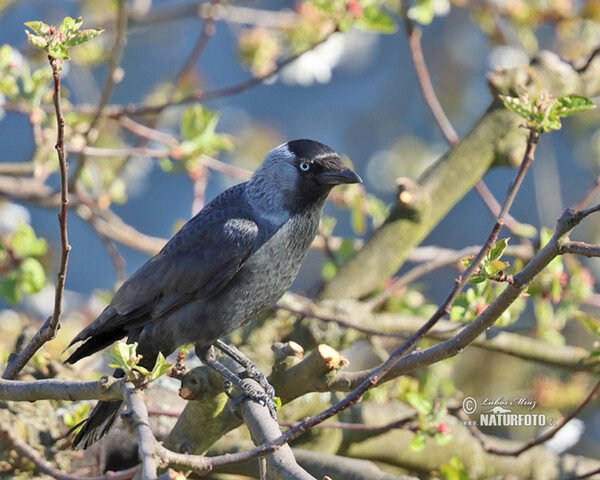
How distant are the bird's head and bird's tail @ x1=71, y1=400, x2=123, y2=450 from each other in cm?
83

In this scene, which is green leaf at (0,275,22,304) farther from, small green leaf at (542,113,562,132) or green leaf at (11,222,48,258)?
small green leaf at (542,113,562,132)

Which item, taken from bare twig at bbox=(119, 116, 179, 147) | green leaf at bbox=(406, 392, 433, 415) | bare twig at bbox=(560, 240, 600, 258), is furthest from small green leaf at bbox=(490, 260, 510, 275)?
bare twig at bbox=(119, 116, 179, 147)

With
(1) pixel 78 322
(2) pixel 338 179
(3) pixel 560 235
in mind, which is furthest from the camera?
(1) pixel 78 322

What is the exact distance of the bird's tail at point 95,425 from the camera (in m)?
2.25

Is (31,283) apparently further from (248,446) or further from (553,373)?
(553,373)

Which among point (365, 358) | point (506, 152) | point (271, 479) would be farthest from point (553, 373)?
point (271, 479)

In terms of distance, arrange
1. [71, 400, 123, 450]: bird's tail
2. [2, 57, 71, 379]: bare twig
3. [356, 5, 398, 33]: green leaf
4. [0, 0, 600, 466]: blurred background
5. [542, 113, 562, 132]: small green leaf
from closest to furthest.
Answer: [2, 57, 71, 379]: bare twig, [542, 113, 562, 132]: small green leaf, [71, 400, 123, 450]: bird's tail, [356, 5, 398, 33]: green leaf, [0, 0, 600, 466]: blurred background

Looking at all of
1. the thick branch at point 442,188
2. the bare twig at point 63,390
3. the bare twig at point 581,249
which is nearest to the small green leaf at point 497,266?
the bare twig at point 581,249

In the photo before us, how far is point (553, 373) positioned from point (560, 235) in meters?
3.64

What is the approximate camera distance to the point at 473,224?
20.0 ft

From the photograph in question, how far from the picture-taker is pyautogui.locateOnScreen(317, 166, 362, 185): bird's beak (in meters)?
2.35

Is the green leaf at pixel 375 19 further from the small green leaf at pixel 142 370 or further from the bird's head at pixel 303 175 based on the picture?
the small green leaf at pixel 142 370

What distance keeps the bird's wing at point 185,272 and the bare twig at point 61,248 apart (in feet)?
1.11

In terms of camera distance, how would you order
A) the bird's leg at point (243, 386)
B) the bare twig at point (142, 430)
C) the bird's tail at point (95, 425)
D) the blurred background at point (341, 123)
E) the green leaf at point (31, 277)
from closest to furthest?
the bare twig at point (142, 430) < the bird's leg at point (243, 386) < the bird's tail at point (95, 425) < the green leaf at point (31, 277) < the blurred background at point (341, 123)
